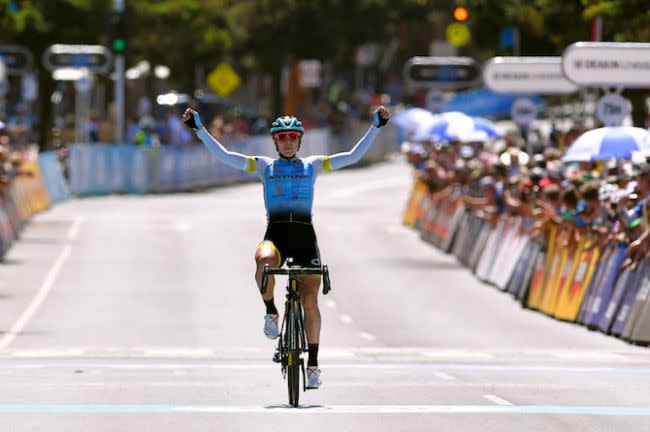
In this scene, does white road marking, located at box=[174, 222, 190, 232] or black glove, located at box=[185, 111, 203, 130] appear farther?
white road marking, located at box=[174, 222, 190, 232]

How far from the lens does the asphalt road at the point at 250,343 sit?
13.4m

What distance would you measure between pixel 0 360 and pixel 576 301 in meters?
8.22

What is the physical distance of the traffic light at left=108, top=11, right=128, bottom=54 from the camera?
49031 millimetres

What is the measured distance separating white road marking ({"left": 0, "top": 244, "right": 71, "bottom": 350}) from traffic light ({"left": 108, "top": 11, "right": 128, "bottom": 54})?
13245 mm

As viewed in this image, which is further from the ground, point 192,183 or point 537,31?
point 537,31

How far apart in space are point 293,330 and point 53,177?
35.6 m

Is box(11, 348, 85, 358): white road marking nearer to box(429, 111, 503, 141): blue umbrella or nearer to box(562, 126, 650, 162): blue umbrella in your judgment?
box(562, 126, 650, 162): blue umbrella

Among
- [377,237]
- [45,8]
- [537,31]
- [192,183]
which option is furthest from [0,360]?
[45,8]

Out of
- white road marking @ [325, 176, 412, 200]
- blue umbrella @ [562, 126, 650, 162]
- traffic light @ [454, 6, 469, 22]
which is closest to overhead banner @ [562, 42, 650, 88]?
blue umbrella @ [562, 126, 650, 162]

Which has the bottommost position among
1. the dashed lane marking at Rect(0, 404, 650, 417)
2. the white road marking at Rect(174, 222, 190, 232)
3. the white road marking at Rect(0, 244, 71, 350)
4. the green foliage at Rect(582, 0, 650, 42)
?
the white road marking at Rect(174, 222, 190, 232)

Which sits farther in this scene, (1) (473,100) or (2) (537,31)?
(2) (537,31)

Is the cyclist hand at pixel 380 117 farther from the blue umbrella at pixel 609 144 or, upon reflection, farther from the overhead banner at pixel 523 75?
the overhead banner at pixel 523 75

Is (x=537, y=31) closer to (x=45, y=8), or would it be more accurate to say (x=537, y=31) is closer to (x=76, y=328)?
(x=45, y=8)

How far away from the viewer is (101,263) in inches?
1313
